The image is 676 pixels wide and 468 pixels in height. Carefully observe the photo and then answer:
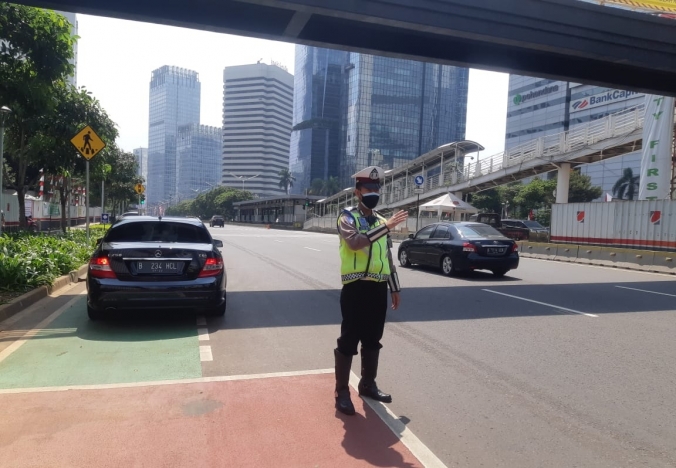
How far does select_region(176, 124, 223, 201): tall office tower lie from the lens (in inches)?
7500

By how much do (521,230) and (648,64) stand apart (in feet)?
59.1

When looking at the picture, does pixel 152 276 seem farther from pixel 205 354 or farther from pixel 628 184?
pixel 628 184

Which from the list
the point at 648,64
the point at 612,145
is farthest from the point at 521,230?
the point at 648,64

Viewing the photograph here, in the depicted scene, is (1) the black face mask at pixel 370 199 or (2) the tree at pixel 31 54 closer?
(1) the black face mask at pixel 370 199

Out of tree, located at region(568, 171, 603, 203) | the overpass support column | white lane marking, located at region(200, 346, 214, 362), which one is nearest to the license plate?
white lane marking, located at region(200, 346, 214, 362)

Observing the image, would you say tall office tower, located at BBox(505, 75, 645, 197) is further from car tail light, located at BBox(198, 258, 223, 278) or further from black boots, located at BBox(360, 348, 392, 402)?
black boots, located at BBox(360, 348, 392, 402)

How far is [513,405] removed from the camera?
4.46 meters

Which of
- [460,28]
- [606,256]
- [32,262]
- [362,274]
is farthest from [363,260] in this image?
[606,256]

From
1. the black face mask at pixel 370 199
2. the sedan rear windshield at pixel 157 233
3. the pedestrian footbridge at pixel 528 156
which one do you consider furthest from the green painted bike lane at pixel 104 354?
the pedestrian footbridge at pixel 528 156

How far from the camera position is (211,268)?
7223mm

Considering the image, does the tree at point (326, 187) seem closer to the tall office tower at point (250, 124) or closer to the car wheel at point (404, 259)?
the tall office tower at point (250, 124)

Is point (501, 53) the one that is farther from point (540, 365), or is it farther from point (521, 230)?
point (521, 230)

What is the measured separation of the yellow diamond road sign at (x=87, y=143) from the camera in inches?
542

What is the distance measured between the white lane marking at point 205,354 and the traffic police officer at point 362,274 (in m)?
1.95
